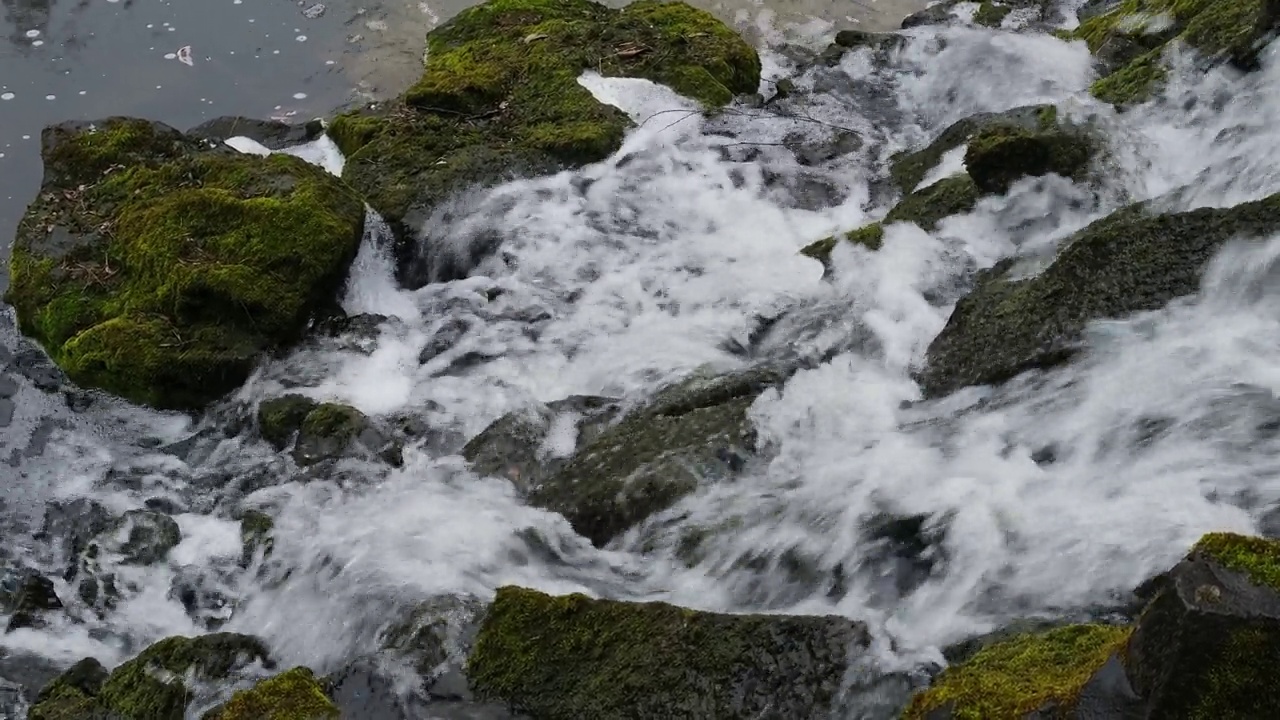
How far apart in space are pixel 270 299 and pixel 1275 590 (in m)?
6.58

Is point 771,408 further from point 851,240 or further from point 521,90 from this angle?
point 521,90

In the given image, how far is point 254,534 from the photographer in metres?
6.10

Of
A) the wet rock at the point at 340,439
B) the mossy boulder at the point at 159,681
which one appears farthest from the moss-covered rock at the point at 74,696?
the wet rock at the point at 340,439

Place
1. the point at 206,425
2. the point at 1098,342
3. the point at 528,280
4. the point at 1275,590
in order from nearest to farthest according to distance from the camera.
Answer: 1. the point at 1275,590
2. the point at 1098,342
3. the point at 206,425
4. the point at 528,280

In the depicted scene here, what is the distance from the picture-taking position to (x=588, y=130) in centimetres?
908

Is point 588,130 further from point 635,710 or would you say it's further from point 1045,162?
point 635,710

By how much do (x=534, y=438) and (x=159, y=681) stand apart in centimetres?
256

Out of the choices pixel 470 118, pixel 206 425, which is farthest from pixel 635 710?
pixel 470 118

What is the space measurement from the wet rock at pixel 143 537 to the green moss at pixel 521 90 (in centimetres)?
327

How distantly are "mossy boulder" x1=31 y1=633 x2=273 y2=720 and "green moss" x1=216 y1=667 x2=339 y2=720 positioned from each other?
798 mm

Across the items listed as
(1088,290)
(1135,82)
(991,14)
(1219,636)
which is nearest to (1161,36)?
(1135,82)

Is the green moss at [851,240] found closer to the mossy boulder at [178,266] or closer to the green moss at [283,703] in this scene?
the mossy boulder at [178,266]

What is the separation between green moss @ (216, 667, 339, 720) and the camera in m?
3.88

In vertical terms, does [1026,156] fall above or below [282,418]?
above
